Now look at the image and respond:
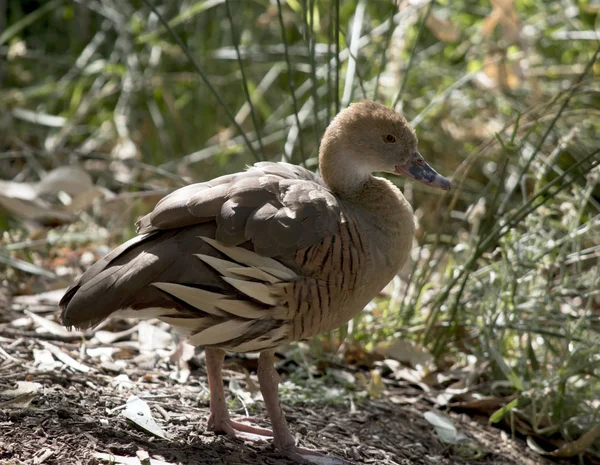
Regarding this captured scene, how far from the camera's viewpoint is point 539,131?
5.74 metres

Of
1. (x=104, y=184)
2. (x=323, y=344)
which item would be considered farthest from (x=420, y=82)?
(x=323, y=344)

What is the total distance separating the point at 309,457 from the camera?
3248 millimetres

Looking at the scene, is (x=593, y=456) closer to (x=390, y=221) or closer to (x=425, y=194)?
(x=390, y=221)

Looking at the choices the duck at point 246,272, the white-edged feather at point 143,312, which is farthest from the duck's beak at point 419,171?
the white-edged feather at point 143,312

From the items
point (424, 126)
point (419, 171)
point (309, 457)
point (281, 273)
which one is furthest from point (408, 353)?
point (424, 126)

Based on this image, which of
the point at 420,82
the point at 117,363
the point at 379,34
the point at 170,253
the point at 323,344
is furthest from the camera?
the point at 420,82

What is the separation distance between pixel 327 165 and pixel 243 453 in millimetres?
1233

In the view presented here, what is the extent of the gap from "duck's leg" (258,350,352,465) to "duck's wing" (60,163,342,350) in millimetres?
124

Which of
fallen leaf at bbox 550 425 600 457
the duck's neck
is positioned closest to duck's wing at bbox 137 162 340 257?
the duck's neck

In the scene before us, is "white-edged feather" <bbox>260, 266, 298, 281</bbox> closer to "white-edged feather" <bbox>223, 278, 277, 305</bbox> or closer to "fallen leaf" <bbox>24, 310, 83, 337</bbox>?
"white-edged feather" <bbox>223, 278, 277, 305</bbox>

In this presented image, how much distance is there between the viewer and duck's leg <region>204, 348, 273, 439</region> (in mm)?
3377

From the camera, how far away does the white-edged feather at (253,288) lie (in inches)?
122

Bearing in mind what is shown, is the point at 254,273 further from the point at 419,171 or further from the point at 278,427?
the point at 419,171

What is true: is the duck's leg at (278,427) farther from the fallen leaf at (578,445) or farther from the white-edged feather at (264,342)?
the fallen leaf at (578,445)
